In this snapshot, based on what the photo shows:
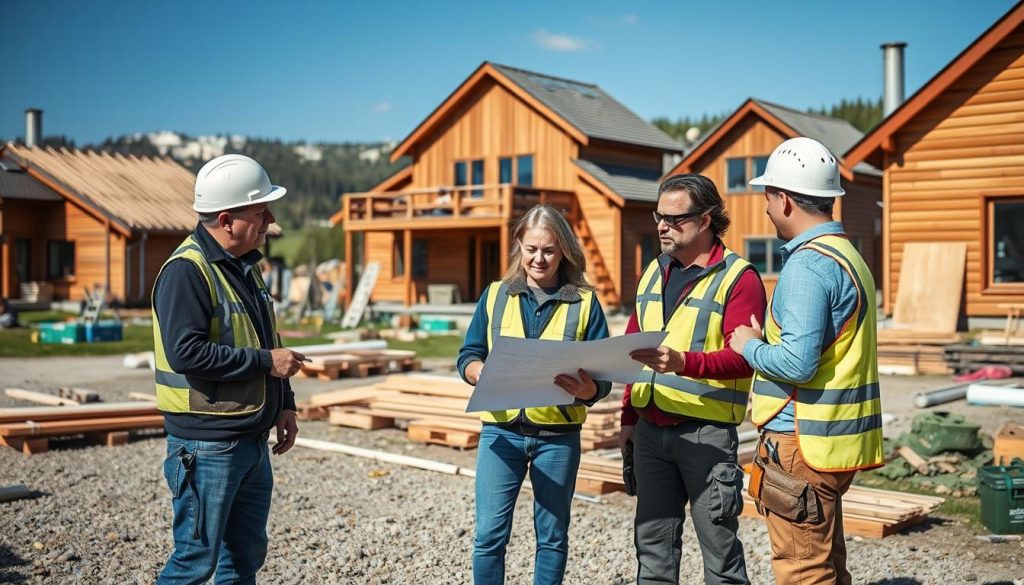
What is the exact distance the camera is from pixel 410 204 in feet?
97.0

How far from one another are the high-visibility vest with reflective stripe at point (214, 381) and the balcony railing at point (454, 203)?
22.9 meters

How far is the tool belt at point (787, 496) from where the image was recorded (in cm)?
356

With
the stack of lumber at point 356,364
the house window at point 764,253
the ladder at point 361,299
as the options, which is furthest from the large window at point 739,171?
the stack of lumber at point 356,364

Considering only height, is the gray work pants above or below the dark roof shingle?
below

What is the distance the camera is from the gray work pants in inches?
155

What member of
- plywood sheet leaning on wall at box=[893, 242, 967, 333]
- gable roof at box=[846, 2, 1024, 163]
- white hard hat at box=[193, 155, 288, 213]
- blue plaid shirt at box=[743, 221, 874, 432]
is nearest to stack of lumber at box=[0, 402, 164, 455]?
white hard hat at box=[193, 155, 288, 213]

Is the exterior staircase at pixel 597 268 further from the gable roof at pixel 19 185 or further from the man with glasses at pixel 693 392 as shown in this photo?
the man with glasses at pixel 693 392

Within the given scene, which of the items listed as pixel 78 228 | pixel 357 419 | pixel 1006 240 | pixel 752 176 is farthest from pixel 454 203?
pixel 357 419

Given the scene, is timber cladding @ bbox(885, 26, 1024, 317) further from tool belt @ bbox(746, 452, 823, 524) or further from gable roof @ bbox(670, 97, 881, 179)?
tool belt @ bbox(746, 452, 823, 524)

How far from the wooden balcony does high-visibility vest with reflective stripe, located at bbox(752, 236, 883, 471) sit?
23.8m

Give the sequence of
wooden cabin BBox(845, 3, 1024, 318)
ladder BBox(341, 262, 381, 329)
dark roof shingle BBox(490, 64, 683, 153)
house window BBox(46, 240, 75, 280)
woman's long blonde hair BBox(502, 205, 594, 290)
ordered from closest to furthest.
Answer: woman's long blonde hair BBox(502, 205, 594, 290) → wooden cabin BBox(845, 3, 1024, 318) → ladder BBox(341, 262, 381, 329) → dark roof shingle BBox(490, 64, 683, 153) → house window BBox(46, 240, 75, 280)

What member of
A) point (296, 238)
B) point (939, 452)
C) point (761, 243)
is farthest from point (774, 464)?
point (296, 238)

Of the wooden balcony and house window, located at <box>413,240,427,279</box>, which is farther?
house window, located at <box>413,240,427,279</box>

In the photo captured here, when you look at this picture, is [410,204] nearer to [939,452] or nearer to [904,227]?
[904,227]
